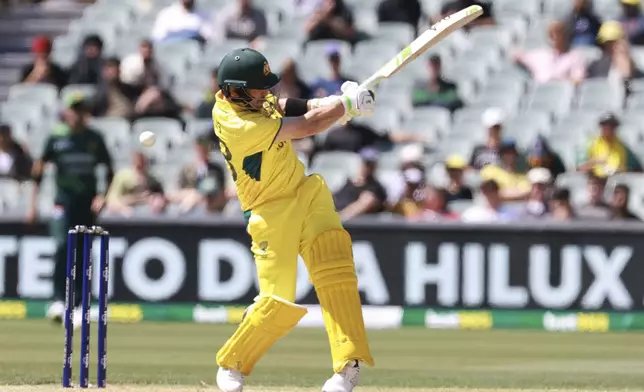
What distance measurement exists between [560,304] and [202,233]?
3.23 metres

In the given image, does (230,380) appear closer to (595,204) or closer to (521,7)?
(595,204)

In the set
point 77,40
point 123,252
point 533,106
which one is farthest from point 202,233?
point 77,40

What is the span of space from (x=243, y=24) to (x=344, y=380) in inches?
377

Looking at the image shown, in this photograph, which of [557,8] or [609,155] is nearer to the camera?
[609,155]

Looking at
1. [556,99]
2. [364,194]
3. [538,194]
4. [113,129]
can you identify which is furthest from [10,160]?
[556,99]

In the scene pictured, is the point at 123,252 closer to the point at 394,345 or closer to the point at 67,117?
the point at 67,117

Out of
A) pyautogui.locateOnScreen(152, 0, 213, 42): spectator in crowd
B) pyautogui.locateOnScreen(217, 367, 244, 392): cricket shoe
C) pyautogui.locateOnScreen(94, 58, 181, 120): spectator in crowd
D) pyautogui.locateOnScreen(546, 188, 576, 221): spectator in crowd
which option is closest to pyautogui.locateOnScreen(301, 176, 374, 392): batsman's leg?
pyautogui.locateOnScreen(217, 367, 244, 392): cricket shoe

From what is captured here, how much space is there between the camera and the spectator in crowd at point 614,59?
46.3 ft

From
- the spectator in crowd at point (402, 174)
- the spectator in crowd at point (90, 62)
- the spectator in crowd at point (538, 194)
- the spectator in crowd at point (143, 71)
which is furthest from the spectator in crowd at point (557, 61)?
the spectator in crowd at point (90, 62)

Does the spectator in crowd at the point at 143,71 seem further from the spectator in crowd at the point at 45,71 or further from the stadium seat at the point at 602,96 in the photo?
the stadium seat at the point at 602,96

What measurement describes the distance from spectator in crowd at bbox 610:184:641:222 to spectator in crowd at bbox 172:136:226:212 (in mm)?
3583

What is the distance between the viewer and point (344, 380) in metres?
7.02

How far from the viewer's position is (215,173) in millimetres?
13734

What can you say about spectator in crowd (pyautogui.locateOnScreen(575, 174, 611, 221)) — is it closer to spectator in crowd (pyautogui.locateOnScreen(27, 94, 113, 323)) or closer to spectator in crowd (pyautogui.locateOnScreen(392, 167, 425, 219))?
spectator in crowd (pyautogui.locateOnScreen(392, 167, 425, 219))
